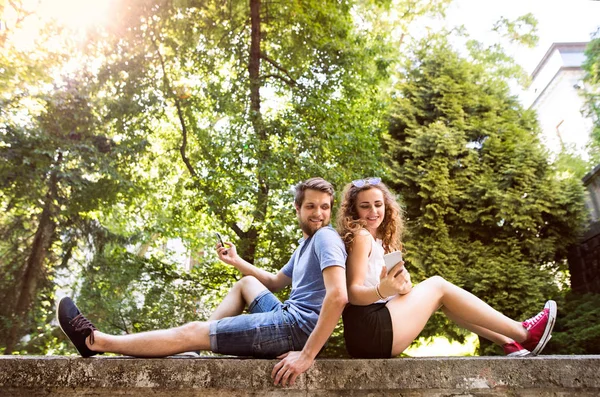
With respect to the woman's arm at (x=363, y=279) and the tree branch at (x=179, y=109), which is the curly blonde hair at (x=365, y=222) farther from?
the tree branch at (x=179, y=109)

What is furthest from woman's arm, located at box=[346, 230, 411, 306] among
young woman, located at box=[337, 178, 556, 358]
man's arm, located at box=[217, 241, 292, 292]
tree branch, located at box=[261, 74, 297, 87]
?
tree branch, located at box=[261, 74, 297, 87]

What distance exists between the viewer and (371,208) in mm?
3252

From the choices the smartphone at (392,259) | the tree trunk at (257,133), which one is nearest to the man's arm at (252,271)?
the smartphone at (392,259)

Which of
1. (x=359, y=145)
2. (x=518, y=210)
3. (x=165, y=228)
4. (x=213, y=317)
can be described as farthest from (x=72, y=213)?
(x=518, y=210)

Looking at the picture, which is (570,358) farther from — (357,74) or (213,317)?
(357,74)

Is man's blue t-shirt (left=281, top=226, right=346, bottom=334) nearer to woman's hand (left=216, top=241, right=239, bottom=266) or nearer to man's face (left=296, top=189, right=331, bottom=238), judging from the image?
man's face (left=296, top=189, right=331, bottom=238)

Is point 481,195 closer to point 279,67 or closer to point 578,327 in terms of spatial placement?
point 578,327

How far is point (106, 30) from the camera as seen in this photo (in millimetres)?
9891

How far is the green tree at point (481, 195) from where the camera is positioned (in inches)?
336

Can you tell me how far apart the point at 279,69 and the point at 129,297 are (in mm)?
6043

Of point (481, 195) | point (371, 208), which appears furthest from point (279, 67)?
point (371, 208)

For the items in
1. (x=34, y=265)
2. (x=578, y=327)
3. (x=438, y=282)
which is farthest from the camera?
(x=34, y=265)

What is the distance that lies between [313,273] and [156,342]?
0.99 meters

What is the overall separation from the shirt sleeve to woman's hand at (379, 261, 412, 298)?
24cm
